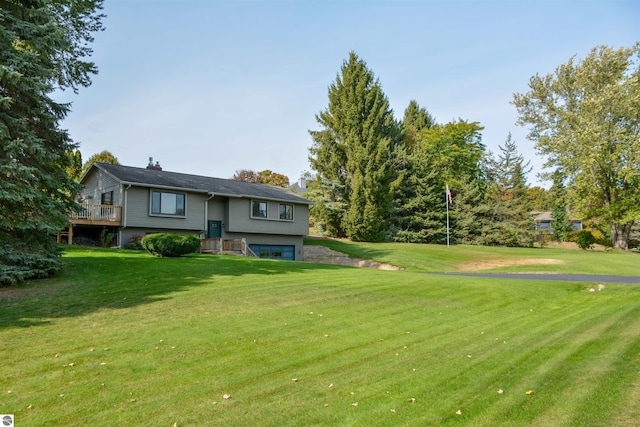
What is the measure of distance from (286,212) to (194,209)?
24.2 feet

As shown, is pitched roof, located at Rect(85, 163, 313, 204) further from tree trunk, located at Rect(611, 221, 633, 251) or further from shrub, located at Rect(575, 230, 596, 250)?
shrub, located at Rect(575, 230, 596, 250)

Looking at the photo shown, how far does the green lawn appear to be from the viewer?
4453 mm

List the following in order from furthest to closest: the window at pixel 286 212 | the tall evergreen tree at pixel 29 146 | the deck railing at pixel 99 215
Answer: the window at pixel 286 212 < the deck railing at pixel 99 215 < the tall evergreen tree at pixel 29 146

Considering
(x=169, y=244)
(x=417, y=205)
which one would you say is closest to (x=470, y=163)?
(x=417, y=205)

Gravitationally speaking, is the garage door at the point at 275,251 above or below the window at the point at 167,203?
below

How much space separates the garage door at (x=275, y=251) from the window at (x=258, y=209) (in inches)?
94.7

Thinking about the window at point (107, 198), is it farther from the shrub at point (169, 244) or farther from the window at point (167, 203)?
the shrub at point (169, 244)

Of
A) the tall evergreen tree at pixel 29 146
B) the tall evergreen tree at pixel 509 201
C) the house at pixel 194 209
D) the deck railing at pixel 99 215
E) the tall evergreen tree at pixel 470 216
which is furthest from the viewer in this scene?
the tall evergreen tree at pixel 509 201

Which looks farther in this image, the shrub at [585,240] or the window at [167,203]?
the shrub at [585,240]

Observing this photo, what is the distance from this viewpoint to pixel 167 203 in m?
25.7

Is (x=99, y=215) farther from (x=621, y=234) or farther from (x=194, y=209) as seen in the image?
(x=621, y=234)

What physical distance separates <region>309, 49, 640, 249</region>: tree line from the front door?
1420 cm

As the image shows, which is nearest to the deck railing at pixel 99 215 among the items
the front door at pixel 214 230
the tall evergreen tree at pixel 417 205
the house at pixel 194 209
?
the house at pixel 194 209

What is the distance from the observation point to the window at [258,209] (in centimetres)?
2973
